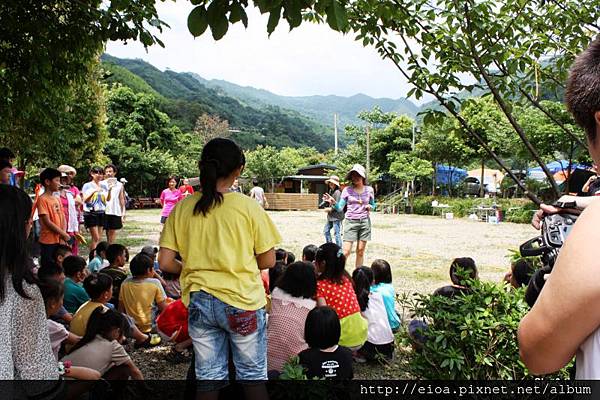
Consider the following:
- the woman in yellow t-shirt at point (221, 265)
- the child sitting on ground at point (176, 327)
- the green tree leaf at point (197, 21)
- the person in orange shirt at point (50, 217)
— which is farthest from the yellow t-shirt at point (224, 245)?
the person in orange shirt at point (50, 217)

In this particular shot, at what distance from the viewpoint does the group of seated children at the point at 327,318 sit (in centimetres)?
293

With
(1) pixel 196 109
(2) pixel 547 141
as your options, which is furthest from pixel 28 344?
(1) pixel 196 109

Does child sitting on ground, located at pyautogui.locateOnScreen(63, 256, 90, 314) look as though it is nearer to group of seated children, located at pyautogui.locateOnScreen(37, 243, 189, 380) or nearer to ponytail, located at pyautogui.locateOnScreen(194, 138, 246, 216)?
group of seated children, located at pyautogui.locateOnScreen(37, 243, 189, 380)

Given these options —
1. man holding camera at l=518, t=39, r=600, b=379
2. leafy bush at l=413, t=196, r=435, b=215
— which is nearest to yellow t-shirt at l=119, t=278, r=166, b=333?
man holding camera at l=518, t=39, r=600, b=379

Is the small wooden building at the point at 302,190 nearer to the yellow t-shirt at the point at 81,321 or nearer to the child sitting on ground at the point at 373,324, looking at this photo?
the child sitting on ground at the point at 373,324

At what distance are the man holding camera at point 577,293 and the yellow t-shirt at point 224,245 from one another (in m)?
1.57

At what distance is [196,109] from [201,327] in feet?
243

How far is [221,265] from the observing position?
2363 millimetres

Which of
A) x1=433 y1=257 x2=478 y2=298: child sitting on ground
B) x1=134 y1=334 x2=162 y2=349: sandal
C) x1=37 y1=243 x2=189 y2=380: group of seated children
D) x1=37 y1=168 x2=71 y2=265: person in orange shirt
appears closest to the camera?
x1=433 y1=257 x2=478 y2=298: child sitting on ground

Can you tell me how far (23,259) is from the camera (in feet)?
5.71

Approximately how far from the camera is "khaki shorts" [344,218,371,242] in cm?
718

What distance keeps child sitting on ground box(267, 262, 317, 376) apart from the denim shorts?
0.61 m

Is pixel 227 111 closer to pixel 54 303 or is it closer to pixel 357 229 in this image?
pixel 357 229

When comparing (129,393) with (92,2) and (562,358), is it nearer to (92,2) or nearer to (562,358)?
(562,358)
